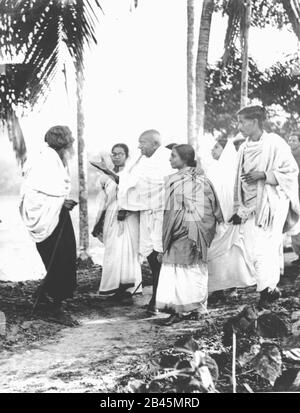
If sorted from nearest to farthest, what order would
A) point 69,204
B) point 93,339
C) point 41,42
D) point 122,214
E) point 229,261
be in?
point 93,339
point 41,42
point 69,204
point 229,261
point 122,214

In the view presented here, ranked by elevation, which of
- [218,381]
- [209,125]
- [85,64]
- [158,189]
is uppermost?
[85,64]

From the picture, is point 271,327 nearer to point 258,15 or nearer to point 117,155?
point 117,155

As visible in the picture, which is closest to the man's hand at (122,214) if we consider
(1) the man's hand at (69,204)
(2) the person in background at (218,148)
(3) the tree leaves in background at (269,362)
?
(1) the man's hand at (69,204)

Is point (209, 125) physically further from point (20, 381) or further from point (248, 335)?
point (20, 381)

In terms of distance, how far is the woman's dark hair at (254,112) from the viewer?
5789 millimetres

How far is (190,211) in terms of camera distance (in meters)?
5.64

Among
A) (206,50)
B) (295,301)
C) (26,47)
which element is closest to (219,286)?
(295,301)

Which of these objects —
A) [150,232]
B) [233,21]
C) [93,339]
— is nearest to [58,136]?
[150,232]

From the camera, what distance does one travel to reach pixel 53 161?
5.66 metres

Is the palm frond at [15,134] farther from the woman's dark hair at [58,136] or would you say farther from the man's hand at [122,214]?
the man's hand at [122,214]

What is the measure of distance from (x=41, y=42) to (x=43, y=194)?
1.24 meters

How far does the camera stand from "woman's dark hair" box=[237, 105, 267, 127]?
5789 mm

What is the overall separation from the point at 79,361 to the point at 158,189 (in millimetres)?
1905

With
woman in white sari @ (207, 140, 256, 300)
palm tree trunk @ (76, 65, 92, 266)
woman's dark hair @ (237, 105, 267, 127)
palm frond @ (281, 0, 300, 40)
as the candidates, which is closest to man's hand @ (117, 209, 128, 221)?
palm tree trunk @ (76, 65, 92, 266)
